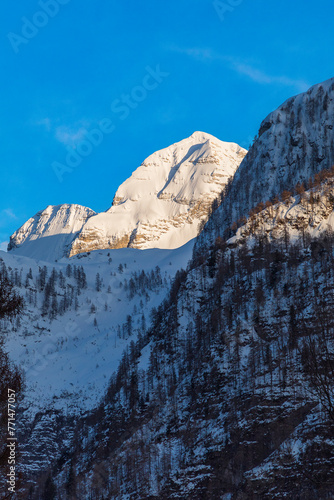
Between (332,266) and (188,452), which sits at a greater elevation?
(332,266)

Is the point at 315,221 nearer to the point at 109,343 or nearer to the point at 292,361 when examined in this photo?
the point at 292,361

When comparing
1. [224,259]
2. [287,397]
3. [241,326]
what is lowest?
[287,397]

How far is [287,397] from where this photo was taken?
8300 cm

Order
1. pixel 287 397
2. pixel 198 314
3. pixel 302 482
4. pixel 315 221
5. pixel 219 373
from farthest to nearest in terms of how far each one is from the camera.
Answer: pixel 315 221 → pixel 198 314 → pixel 219 373 → pixel 287 397 → pixel 302 482

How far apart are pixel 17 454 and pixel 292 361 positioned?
74253 millimetres

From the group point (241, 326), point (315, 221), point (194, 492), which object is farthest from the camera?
point (315, 221)

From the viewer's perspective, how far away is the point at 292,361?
295 feet

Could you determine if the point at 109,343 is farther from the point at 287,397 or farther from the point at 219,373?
the point at 287,397

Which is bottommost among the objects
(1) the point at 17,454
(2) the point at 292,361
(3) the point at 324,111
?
(1) the point at 17,454

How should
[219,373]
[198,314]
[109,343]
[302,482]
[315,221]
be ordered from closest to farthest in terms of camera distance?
[302,482] → [219,373] → [198,314] → [315,221] → [109,343]

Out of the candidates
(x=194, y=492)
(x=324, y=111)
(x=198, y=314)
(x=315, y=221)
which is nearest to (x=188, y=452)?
(x=194, y=492)

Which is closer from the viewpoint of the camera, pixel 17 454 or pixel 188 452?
pixel 17 454

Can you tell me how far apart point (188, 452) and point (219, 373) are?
1531 cm

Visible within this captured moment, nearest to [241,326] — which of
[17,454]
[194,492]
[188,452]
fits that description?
[188,452]
